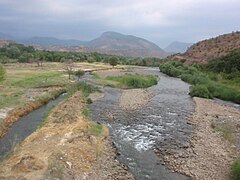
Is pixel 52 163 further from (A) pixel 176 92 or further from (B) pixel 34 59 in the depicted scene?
(B) pixel 34 59

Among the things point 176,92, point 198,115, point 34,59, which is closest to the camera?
point 198,115

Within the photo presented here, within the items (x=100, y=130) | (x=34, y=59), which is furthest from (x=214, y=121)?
(x=34, y=59)

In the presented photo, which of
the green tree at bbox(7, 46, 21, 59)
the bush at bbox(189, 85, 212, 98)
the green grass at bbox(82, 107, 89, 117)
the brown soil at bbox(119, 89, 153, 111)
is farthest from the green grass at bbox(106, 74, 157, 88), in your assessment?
the green tree at bbox(7, 46, 21, 59)

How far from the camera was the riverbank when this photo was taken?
2583 cm

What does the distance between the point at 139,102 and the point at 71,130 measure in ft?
66.4

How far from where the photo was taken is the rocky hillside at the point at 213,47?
112 metres

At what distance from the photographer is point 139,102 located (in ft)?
169

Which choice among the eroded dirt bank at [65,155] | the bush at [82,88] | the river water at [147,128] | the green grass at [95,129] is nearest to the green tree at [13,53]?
the bush at [82,88]

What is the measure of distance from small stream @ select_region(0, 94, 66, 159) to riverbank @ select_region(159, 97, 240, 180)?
1308cm

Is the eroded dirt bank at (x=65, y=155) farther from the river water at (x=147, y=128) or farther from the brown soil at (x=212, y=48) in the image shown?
the brown soil at (x=212, y=48)

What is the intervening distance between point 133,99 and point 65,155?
94.6 ft

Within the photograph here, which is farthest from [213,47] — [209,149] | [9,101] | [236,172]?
[236,172]

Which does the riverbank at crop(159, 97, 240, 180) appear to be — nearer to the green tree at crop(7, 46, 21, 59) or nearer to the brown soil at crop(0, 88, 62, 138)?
the brown soil at crop(0, 88, 62, 138)

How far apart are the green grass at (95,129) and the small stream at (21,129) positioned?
5952mm
